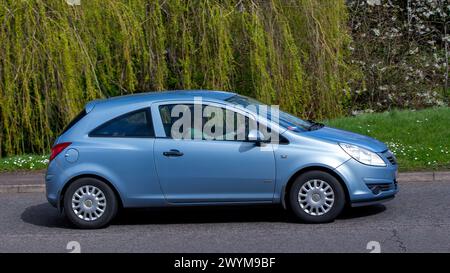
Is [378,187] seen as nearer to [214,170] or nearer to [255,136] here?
[255,136]

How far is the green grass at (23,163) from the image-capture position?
13789 millimetres

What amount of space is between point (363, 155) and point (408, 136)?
498 centimetres

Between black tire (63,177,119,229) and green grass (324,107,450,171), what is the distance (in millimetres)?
4787

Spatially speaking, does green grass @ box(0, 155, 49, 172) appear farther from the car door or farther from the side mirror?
the side mirror

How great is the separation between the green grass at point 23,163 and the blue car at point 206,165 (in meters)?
4.25

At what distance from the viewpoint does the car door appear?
933 cm

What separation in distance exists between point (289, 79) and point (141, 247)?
8.10 meters

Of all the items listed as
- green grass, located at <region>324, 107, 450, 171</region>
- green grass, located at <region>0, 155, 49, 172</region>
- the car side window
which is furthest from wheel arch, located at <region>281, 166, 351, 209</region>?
green grass, located at <region>0, 155, 49, 172</region>

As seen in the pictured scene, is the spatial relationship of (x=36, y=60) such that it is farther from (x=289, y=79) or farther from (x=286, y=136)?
(x=286, y=136)

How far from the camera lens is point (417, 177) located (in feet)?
39.5

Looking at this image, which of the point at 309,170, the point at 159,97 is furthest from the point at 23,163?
the point at 309,170

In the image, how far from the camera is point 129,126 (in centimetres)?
966

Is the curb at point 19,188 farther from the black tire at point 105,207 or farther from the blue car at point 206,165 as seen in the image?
the black tire at point 105,207
